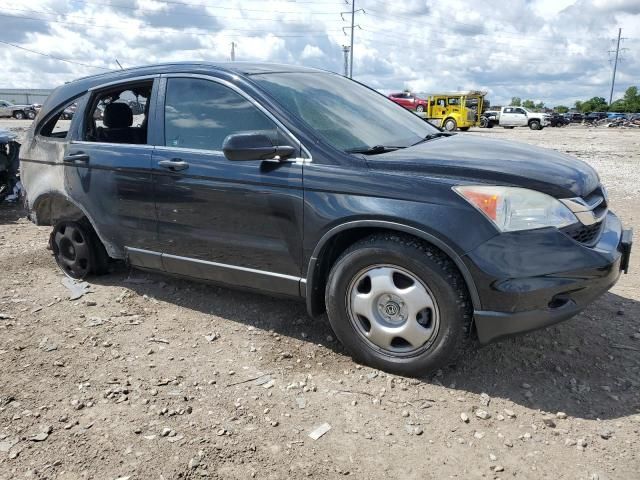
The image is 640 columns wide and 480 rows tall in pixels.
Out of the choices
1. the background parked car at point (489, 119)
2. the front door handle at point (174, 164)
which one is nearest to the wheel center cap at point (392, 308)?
the front door handle at point (174, 164)

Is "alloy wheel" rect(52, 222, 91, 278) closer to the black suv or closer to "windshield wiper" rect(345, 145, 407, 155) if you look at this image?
the black suv

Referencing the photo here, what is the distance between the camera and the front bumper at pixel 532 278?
109 inches

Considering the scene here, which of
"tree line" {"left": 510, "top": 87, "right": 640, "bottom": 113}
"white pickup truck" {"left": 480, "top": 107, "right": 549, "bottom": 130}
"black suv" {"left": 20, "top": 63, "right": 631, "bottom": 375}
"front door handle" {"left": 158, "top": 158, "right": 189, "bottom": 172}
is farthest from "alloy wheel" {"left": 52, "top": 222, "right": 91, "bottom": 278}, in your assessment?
"tree line" {"left": 510, "top": 87, "right": 640, "bottom": 113}

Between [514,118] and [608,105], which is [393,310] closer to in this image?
[514,118]

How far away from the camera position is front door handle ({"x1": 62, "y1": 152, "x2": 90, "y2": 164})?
14.1 feet

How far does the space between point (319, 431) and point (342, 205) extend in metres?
1.22

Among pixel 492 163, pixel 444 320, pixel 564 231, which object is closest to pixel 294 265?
pixel 444 320

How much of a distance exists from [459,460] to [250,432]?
39.8 inches

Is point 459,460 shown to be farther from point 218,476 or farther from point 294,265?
point 294,265

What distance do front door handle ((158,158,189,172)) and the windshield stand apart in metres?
0.74

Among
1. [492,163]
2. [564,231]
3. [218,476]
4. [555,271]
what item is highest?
[492,163]

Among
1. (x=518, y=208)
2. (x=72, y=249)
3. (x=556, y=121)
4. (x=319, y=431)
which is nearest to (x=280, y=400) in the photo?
(x=319, y=431)

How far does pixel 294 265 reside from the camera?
345 cm

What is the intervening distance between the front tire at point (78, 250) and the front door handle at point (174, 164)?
1.30 metres
